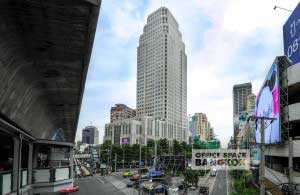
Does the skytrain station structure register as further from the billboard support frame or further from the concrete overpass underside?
the billboard support frame

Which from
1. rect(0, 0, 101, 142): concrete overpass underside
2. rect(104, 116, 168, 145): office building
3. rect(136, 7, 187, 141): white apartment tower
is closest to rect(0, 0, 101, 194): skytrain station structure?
rect(0, 0, 101, 142): concrete overpass underside

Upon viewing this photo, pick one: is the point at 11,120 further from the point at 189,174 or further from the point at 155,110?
the point at 155,110

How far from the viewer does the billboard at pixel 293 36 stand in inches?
1227

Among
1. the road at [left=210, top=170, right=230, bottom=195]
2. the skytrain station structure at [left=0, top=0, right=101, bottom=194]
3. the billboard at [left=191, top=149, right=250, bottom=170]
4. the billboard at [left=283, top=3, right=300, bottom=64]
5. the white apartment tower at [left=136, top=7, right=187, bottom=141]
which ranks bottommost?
the road at [left=210, top=170, right=230, bottom=195]

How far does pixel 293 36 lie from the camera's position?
32656 mm

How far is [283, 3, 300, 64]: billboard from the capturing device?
1227 inches

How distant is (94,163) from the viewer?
114 m

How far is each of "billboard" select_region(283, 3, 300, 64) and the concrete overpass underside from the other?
81.3ft

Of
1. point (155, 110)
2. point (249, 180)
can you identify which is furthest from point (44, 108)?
point (155, 110)

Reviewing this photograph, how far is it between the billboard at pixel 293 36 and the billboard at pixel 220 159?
11682 mm

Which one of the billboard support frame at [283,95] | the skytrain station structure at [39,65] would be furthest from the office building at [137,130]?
the skytrain station structure at [39,65]

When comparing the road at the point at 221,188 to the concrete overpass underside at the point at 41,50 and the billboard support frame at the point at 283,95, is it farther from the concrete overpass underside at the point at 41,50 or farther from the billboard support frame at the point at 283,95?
the concrete overpass underside at the point at 41,50

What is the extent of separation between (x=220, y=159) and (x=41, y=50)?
25474mm

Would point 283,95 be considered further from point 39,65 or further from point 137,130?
point 137,130
